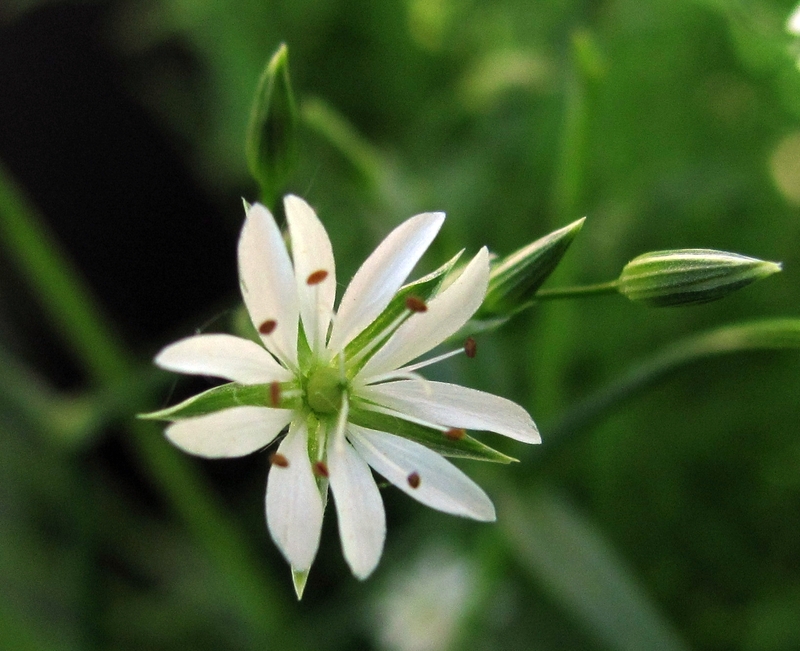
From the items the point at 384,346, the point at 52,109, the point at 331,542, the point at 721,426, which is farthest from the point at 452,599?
the point at 52,109

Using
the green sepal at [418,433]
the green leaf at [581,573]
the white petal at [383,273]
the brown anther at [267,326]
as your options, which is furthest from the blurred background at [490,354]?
the brown anther at [267,326]

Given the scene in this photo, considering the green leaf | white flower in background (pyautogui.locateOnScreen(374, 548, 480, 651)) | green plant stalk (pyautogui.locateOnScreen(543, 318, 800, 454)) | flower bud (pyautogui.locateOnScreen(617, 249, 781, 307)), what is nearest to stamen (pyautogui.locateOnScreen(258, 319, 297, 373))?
flower bud (pyautogui.locateOnScreen(617, 249, 781, 307))

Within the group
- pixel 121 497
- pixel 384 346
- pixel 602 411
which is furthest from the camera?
pixel 121 497

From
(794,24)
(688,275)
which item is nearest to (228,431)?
(688,275)

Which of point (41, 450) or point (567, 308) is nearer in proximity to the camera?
point (567, 308)

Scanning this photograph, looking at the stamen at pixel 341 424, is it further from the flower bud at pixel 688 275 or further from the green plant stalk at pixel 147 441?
the green plant stalk at pixel 147 441

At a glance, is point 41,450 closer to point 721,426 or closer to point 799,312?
point 721,426
